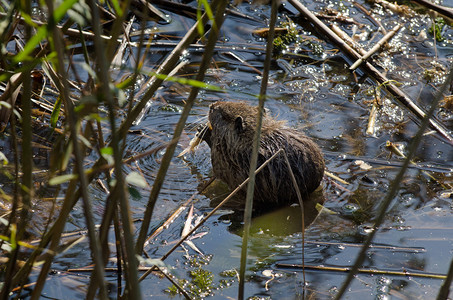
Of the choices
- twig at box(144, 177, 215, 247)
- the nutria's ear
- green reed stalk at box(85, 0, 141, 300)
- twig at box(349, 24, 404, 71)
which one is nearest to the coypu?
the nutria's ear

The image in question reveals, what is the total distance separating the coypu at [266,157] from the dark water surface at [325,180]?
0.14 m

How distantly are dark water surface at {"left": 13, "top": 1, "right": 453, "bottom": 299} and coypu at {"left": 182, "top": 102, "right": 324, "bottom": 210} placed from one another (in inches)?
5.6

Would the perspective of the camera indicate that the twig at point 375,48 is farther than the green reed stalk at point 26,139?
Yes

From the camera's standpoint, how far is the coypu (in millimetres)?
3381

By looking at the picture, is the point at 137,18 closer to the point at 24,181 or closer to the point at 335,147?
the point at 335,147

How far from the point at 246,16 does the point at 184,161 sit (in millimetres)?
2139

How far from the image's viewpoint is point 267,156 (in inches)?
131

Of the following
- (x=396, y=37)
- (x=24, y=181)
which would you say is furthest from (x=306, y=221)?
(x=396, y=37)

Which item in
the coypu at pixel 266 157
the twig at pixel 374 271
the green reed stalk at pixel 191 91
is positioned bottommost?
the twig at pixel 374 271

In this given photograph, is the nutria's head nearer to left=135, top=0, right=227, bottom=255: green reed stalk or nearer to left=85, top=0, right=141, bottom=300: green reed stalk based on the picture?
left=135, top=0, right=227, bottom=255: green reed stalk

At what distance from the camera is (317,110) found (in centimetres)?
441

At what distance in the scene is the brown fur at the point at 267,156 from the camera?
3.38 meters

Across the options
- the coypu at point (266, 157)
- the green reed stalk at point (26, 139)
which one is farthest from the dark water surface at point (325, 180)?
the green reed stalk at point (26, 139)

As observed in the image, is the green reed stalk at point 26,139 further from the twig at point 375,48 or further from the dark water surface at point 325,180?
the twig at point 375,48
